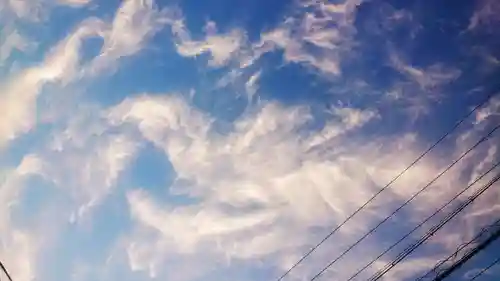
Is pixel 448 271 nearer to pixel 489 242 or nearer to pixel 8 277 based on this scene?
pixel 489 242

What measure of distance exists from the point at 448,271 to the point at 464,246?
1.50 m

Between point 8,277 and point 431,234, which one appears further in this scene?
point 431,234

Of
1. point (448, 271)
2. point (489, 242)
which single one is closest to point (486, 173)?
point (489, 242)

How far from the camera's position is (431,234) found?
21906 mm

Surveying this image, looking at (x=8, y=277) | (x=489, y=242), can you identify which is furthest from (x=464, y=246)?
(x=8, y=277)

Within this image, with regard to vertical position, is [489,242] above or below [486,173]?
below

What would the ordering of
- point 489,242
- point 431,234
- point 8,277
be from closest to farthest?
1. point 8,277
2. point 489,242
3. point 431,234

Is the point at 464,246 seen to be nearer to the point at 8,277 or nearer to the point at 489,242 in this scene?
the point at 489,242

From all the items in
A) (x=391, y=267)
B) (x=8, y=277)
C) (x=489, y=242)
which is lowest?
(x=489, y=242)

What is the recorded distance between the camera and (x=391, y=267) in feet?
73.7

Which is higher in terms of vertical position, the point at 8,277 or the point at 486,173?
the point at 8,277

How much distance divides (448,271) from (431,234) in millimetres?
2031

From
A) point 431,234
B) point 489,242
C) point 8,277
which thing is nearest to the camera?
point 8,277

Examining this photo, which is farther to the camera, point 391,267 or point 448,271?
point 391,267
